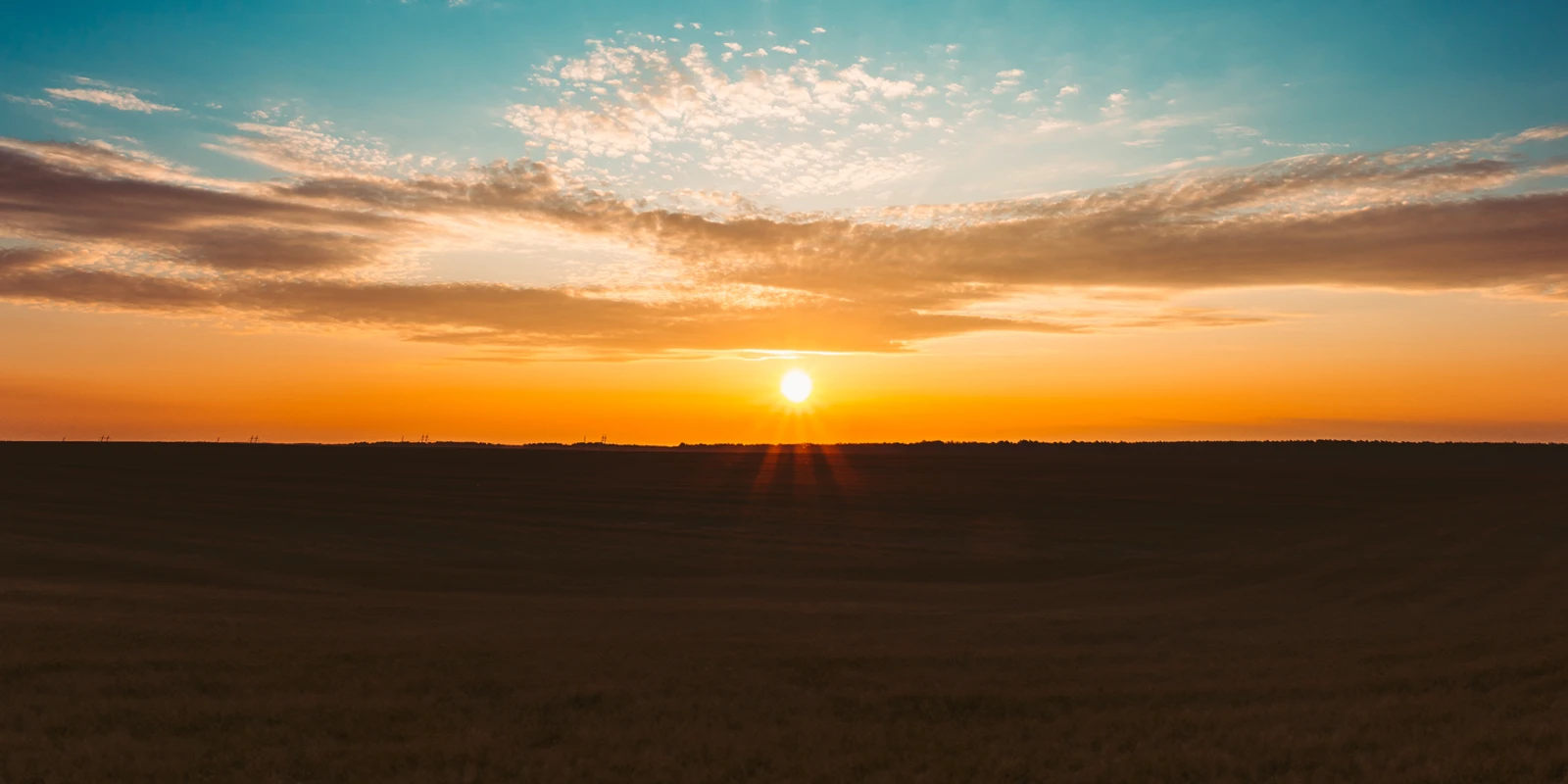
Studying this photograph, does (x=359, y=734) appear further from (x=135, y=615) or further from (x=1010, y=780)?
(x=135, y=615)

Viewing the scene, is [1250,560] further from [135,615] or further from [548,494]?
[548,494]

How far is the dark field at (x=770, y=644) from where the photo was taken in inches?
558

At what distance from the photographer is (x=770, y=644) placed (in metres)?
22.9

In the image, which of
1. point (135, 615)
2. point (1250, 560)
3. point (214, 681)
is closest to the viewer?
point (214, 681)

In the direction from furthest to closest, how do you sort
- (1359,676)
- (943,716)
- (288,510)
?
(288,510) < (1359,676) < (943,716)

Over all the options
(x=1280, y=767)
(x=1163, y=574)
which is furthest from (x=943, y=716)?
(x=1163, y=574)

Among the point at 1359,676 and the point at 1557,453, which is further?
the point at 1557,453

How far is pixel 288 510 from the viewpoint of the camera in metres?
57.3

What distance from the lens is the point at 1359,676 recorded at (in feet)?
63.3

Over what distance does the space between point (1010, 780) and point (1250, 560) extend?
33199 millimetres

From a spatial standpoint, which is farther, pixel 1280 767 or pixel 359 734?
pixel 359 734

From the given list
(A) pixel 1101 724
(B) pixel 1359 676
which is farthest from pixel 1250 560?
(A) pixel 1101 724

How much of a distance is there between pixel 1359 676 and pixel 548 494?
193 feet

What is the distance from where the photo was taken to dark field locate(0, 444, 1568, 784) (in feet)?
46.5
